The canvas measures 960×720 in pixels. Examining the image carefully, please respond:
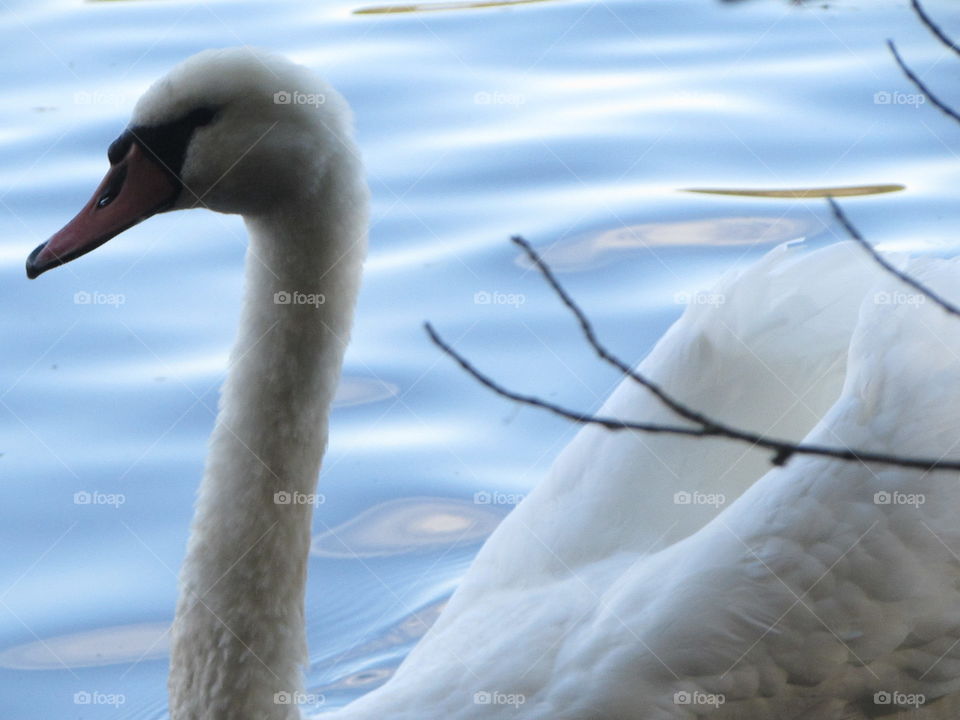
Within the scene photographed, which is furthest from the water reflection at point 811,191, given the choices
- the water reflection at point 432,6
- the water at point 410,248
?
the water reflection at point 432,6

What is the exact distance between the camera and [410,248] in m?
6.67

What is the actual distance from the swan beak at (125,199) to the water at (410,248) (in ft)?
5.02

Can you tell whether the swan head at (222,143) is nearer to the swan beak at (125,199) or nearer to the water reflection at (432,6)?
the swan beak at (125,199)

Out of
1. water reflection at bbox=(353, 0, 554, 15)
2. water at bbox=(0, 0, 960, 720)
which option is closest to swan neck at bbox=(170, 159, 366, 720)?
water at bbox=(0, 0, 960, 720)

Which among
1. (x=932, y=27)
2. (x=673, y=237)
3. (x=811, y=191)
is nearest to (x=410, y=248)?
(x=673, y=237)

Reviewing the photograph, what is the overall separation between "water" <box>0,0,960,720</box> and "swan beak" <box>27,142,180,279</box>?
1531mm

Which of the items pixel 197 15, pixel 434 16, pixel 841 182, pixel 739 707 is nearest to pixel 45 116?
pixel 197 15

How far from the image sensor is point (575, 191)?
23.4 ft

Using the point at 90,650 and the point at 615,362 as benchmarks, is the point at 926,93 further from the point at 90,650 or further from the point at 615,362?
the point at 90,650

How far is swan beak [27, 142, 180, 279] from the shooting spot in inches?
129

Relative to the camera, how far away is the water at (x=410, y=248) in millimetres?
4797

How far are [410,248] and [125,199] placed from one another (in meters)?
3.40

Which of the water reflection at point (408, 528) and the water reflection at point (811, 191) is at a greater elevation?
the water reflection at point (408, 528)

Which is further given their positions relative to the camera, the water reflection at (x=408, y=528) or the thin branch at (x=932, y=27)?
the water reflection at (x=408, y=528)
